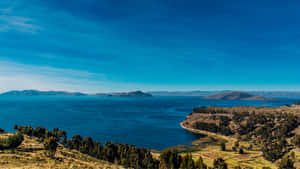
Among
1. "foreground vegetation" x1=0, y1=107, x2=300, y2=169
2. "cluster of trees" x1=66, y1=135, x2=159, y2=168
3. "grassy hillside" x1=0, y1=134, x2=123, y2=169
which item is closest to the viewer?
"grassy hillside" x1=0, y1=134, x2=123, y2=169

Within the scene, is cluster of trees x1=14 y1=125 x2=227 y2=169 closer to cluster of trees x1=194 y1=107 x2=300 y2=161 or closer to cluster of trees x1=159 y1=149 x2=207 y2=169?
cluster of trees x1=159 y1=149 x2=207 y2=169

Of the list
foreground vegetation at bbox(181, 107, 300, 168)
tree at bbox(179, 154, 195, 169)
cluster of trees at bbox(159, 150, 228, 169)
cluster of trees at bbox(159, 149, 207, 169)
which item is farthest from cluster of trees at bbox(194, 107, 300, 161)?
tree at bbox(179, 154, 195, 169)

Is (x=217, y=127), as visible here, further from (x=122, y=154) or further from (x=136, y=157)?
(x=122, y=154)

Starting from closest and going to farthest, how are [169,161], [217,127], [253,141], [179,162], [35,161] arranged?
1. [35,161]
2. [169,161]
3. [179,162]
4. [253,141]
5. [217,127]

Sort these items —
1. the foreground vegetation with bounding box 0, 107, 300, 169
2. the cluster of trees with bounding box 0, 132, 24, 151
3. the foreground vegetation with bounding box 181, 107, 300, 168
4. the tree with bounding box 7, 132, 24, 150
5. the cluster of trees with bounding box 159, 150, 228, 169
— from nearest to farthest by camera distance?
the cluster of trees with bounding box 0, 132, 24, 151, the foreground vegetation with bounding box 0, 107, 300, 169, the tree with bounding box 7, 132, 24, 150, the cluster of trees with bounding box 159, 150, 228, 169, the foreground vegetation with bounding box 181, 107, 300, 168

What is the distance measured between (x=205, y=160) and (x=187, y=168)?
3131 cm

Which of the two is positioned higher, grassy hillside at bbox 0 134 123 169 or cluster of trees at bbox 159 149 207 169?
grassy hillside at bbox 0 134 123 169

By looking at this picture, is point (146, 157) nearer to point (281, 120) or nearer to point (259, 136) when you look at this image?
point (259, 136)

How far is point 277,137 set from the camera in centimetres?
14338

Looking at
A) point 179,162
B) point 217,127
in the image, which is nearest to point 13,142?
point 179,162

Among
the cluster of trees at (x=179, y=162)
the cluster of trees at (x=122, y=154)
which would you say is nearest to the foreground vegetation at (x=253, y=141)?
the cluster of trees at (x=179, y=162)

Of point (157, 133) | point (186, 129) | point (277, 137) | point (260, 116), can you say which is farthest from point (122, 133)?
point (260, 116)

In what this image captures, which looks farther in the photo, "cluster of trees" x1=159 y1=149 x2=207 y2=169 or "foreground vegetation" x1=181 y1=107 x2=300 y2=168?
"foreground vegetation" x1=181 y1=107 x2=300 y2=168

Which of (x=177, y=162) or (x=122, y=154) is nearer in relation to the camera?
(x=177, y=162)
